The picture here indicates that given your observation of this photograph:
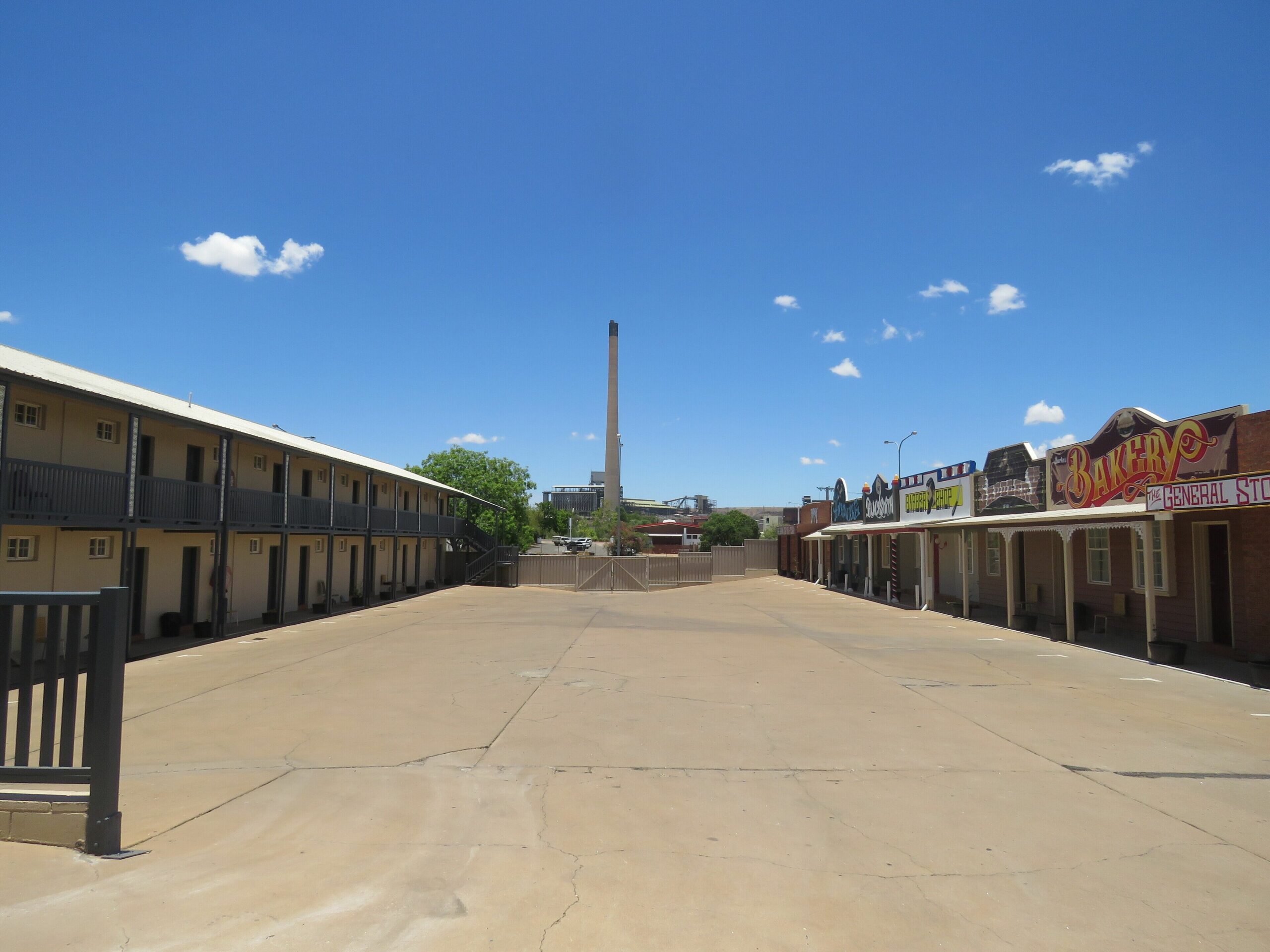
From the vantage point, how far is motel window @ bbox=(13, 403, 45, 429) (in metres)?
14.6

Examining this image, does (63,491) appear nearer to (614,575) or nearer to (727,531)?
(614,575)

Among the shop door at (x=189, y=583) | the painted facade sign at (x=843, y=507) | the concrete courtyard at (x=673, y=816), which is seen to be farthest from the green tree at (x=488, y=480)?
the concrete courtyard at (x=673, y=816)

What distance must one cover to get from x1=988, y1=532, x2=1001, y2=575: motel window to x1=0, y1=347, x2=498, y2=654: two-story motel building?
73.5 ft

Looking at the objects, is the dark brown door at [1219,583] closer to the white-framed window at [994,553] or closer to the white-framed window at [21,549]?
the white-framed window at [994,553]

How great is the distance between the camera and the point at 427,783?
7.09 meters

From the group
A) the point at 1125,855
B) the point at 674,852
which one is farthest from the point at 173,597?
the point at 1125,855

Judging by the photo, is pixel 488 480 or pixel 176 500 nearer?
pixel 176 500

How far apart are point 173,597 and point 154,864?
17268mm

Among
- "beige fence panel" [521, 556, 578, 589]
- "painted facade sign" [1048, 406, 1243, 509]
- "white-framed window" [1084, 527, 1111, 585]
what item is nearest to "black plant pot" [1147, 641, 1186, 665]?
"painted facade sign" [1048, 406, 1243, 509]

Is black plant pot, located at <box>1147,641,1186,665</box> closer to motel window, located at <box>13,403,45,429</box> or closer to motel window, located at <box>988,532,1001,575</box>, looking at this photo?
motel window, located at <box>988,532,1001,575</box>

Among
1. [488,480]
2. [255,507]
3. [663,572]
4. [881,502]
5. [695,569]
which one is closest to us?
[255,507]

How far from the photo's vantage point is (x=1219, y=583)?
51.5ft

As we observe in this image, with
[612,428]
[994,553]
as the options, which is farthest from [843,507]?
[612,428]

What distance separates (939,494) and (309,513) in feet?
74.1
